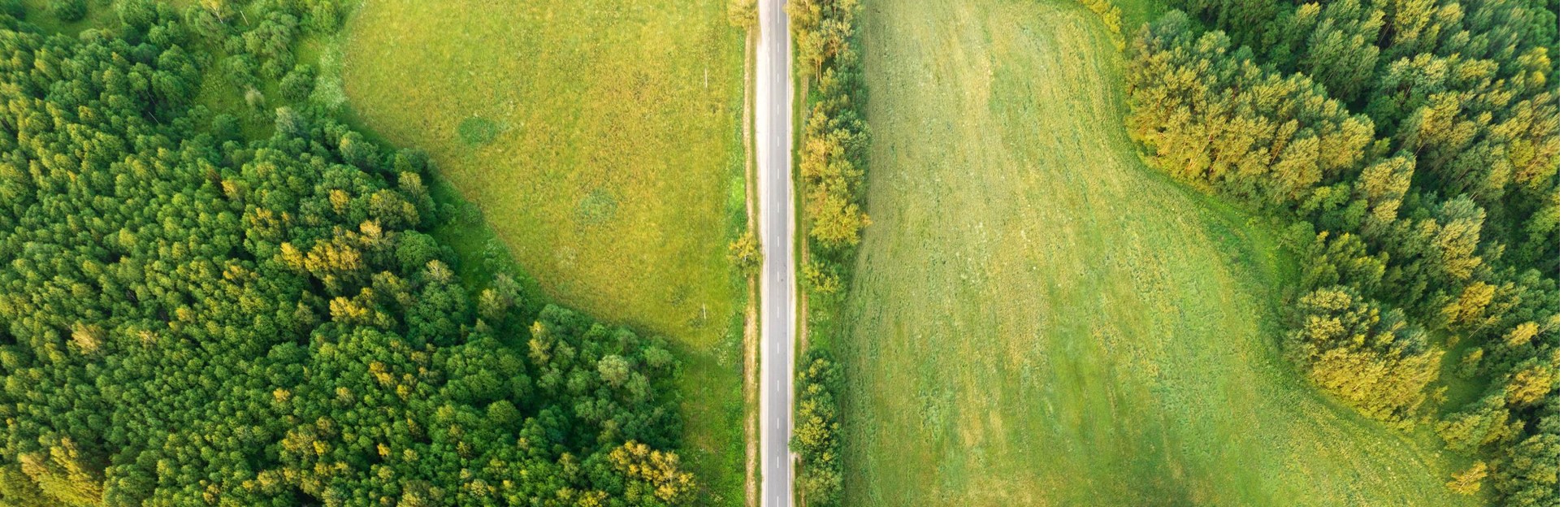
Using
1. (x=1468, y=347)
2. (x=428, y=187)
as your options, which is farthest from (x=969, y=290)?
(x=428, y=187)

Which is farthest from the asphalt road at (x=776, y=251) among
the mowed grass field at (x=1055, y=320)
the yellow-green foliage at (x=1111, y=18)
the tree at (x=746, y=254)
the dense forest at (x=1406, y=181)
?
the dense forest at (x=1406, y=181)

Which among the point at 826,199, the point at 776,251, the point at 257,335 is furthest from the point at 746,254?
the point at 257,335

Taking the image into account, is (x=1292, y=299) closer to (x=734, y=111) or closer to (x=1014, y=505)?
(x=1014, y=505)

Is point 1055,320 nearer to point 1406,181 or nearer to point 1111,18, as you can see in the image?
point 1406,181

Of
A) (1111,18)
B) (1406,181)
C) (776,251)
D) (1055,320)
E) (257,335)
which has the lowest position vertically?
(257,335)

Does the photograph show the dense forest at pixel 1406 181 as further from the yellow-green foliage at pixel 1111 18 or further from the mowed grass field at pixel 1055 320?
the yellow-green foliage at pixel 1111 18
